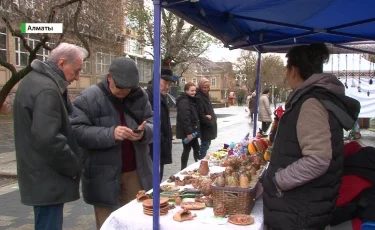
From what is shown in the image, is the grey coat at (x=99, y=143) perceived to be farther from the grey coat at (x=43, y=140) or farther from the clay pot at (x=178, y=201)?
the clay pot at (x=178, y=201)

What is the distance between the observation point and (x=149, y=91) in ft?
13.8

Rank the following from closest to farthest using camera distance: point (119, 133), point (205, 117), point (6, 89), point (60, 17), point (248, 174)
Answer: point (248, 174), point (119, 133), point (205, 117), point (60, 17), point (6, 89)

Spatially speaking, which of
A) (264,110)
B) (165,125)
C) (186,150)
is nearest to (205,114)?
(186,150)

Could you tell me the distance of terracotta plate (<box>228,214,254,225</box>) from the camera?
6.75 ft

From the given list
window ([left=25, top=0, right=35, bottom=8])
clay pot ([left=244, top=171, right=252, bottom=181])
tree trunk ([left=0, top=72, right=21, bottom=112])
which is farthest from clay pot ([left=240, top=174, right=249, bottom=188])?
tree trunk ([left=0, top=72, right=21, bottom=112])

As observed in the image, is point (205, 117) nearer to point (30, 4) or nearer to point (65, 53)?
point (65, 53)

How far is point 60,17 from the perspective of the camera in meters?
9.88

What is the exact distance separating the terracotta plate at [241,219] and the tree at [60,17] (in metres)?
Result: 7.27

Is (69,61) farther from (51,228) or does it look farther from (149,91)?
(149,91)

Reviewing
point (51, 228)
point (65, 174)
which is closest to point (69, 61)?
point (65, 174)

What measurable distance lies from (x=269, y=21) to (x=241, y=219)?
204cm

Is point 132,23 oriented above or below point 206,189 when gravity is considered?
above

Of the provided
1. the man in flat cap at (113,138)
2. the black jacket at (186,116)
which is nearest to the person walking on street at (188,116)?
the black jacket at (186,116)

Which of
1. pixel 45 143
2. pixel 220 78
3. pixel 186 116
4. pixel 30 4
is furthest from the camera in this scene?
pixel 220 78
